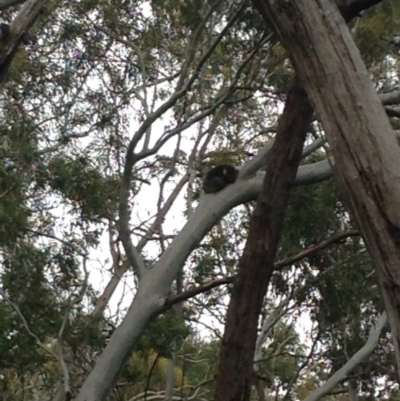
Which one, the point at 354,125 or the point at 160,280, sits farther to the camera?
the point at 160,280

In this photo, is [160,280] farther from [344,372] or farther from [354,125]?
[354,125]

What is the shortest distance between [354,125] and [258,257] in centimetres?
160

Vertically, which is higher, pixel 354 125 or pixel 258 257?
pixel 258 257

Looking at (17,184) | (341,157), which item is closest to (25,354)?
(17,184)

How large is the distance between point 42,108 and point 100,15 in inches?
48.9

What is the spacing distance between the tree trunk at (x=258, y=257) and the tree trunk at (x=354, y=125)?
1.36 meters

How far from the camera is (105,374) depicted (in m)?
5.41

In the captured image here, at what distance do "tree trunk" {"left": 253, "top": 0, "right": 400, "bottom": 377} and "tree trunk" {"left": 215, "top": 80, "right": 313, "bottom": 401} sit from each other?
136 cm

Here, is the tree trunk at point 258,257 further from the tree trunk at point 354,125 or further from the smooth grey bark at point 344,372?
the smooth grey bark at point 344,372

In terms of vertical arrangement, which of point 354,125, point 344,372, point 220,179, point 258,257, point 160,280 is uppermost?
point 220,179

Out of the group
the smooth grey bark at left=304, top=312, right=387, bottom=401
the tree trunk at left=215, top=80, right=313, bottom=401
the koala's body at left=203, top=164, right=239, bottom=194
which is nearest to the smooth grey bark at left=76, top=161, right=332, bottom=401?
the koala's body at left=203, top=164, right=239, bottom=194

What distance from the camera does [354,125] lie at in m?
A: 2.29

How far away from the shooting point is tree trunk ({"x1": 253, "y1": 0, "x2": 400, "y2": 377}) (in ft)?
7.19

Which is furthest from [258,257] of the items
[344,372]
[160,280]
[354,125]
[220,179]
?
[344,372]
